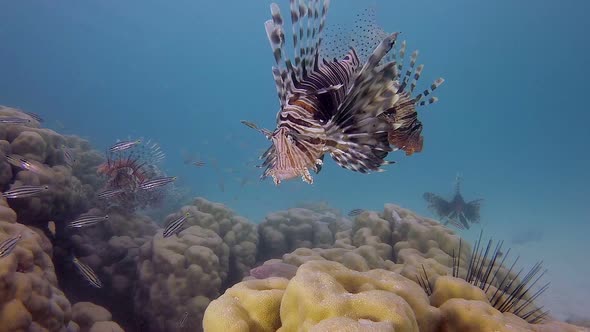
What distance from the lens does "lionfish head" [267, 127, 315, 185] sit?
219cm

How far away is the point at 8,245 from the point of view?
297 centimetres

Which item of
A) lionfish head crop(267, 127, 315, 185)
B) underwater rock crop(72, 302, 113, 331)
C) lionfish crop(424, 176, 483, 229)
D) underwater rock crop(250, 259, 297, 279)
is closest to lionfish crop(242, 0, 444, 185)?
lionfish head crop(267, 127, 315, 185)

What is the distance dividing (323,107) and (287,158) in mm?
461

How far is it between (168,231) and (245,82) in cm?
10967

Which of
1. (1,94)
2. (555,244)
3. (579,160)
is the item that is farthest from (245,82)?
(555,244)

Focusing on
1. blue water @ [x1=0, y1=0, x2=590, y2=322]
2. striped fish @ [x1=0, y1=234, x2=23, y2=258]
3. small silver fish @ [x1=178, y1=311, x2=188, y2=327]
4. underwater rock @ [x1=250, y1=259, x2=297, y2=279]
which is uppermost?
blue water @ [x1=0, y1=0, x2=590, y2=322]

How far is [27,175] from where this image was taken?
4.56 metres

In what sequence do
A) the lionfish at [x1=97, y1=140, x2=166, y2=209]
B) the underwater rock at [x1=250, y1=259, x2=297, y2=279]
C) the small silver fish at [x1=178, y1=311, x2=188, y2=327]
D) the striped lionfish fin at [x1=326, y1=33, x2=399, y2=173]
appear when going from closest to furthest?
the striped lionfish fin at [x1=326, y1=33, x2=399, y2=173]
the underwater rock at [x1=250, y1=259, x2=297, y2=279]
the small silver fish at [x1=178, y1=311, x2=188, y2=327]
the lionfish at [x1=97, y1=140, x2=166, y2=209]

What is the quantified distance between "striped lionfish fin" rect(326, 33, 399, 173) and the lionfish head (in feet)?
0.69

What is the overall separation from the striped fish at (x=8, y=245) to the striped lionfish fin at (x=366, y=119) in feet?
9.32

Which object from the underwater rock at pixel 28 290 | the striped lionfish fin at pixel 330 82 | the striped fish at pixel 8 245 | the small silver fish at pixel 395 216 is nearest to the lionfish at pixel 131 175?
the underwater rock at pixel 28 290

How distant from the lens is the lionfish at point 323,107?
6.82 feet

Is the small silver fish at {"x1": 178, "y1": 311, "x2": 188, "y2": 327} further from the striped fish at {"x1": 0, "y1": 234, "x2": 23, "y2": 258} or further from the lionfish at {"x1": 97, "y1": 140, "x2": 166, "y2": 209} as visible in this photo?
the striped fish at {"x1": 0, "y1": 234, "x2": 23, "y2": 258}

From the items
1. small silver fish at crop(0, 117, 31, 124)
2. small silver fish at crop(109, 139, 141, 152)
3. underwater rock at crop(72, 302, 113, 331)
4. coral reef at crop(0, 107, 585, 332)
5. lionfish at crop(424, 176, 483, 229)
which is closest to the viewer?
coral reef at crop(0, 107, 585, 332)
